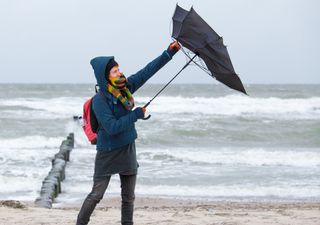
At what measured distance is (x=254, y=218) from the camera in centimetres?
680

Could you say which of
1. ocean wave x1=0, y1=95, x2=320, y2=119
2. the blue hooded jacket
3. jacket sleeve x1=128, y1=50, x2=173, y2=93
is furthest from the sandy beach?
ocean wave x1=0, y1=95, x2=320, y2=119

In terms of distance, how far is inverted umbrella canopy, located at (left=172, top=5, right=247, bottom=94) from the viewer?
4.90m

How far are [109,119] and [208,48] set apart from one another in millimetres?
965

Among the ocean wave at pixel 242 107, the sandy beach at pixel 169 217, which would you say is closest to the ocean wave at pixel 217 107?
the ocean wave at pixel 242 107

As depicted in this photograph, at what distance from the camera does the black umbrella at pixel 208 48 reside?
4.90m

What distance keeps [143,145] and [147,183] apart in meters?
7.60

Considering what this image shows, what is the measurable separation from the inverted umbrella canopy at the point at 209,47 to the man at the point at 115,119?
107 mm

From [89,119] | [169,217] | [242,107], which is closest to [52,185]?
[169,217]

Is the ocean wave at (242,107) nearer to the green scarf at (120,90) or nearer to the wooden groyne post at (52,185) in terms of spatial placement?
the wooden groyne post at (52,185)

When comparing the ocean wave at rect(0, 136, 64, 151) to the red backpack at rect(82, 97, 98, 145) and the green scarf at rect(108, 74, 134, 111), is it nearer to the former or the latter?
the red backpack at rect(82, 97, 98, 145)

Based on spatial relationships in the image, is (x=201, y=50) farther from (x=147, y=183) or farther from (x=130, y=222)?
(x=147, y=183)

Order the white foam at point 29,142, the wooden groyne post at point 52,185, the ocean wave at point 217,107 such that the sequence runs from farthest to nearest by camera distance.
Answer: the ocean wave at point 217,107 → the white foam at point 29,142 → the wooden groyne post at point 52,185

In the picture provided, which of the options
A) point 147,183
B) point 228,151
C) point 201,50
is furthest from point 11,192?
point 228,151

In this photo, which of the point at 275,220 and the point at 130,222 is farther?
the point at 275,220
